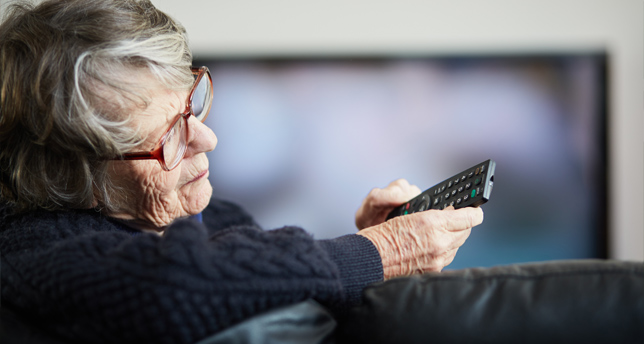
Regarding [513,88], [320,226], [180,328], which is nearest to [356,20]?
[513,88]

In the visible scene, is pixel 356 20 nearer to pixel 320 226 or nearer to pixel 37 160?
pixel 320 226

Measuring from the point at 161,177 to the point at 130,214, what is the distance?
0.31 feet

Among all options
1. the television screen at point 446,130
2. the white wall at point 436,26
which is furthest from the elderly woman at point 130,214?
the white wall at point 436,26

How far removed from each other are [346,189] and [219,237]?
52.4 inches

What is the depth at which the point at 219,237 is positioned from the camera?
54 centimetres

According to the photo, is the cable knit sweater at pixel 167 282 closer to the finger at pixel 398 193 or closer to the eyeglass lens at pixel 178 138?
the eyeglass lens at pixel 178 138

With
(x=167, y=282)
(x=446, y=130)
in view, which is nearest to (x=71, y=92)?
(x=167, y=282)

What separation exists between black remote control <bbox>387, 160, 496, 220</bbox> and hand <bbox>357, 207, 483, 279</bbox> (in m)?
0.02

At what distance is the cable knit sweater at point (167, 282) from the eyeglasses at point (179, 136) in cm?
21

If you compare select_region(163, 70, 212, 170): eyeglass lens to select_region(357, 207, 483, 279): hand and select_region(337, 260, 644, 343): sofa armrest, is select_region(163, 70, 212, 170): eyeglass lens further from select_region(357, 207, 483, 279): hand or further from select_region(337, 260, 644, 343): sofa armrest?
select_region(337, 260, 644, 343): sofa armrest

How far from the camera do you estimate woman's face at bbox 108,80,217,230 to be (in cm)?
73

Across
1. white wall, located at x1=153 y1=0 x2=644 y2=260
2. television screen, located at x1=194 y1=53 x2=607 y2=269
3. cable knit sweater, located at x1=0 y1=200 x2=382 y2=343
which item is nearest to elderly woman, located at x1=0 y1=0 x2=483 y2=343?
cable knit sweater, located at x1=0 y1=200 x2=382 y2=343

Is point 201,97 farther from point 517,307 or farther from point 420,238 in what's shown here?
point 517,307

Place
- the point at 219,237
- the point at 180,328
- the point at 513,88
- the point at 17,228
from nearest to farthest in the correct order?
the point at 180,328 < the point at 219,237 < the point at 17,228 < the point at 513,88
